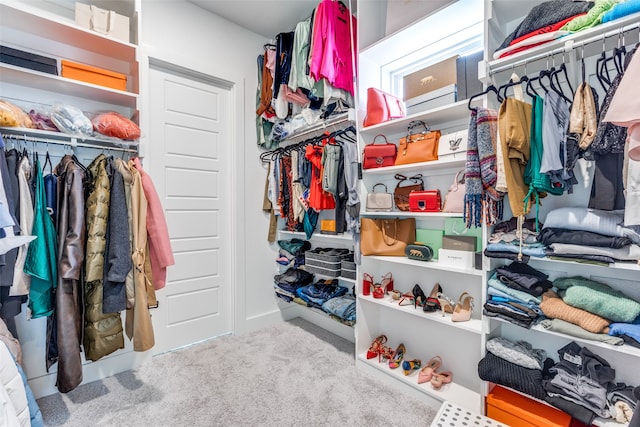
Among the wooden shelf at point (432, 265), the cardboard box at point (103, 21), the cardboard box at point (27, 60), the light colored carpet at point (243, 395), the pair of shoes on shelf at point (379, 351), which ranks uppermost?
the cardboard box at point (103, 21)

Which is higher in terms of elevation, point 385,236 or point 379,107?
point 379,107

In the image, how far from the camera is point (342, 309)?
2312mm

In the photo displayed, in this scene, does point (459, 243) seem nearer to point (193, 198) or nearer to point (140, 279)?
point (140, 279)

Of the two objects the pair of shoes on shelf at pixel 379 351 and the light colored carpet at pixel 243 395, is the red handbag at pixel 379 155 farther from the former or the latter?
the light colored carpet at pixel 243 395

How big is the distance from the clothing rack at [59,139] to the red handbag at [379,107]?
1651 millimetres

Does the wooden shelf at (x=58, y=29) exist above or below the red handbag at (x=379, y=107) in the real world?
above

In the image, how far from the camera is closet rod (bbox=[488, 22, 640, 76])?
117cm

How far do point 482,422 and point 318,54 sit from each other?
244 centimetres

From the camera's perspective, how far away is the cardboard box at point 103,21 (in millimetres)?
1862

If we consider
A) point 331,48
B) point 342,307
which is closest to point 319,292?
point 342,307

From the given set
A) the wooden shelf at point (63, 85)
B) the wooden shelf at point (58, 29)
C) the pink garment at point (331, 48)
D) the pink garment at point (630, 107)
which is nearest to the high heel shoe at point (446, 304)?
the pink garment at point (630, 107)

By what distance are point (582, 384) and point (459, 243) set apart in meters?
0.79

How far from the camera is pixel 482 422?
1454 mm

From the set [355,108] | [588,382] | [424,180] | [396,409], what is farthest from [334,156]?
[588,382]
